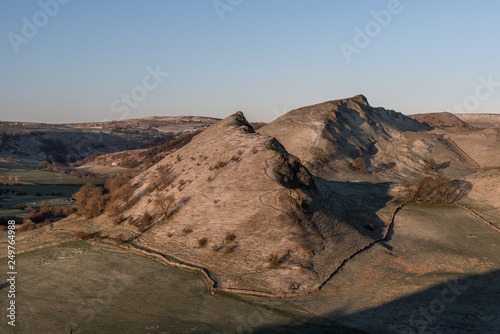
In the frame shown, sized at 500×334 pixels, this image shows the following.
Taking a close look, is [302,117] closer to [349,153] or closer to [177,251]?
[349,153]

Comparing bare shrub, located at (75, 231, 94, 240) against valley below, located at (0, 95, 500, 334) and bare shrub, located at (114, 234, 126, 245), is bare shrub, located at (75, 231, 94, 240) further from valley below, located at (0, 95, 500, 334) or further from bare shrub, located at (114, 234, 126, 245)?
bare shrub, located at (114, 234, 126, 245)

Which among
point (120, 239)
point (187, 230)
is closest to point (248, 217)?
point (187, 230)

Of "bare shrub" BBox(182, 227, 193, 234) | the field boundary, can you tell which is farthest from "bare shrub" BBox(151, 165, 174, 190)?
the field boundary

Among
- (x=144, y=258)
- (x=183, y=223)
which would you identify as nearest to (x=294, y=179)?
(x=183, y=223)

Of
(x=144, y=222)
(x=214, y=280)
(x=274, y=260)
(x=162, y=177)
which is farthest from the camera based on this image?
(x=162, y=177)

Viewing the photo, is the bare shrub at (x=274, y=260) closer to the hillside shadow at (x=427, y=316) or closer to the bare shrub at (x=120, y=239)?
the hillside shadow at (x=427, y=316)

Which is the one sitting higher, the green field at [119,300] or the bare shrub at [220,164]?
the bare shrub at [220,164]

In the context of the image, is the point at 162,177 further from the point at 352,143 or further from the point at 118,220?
the point at 352,143

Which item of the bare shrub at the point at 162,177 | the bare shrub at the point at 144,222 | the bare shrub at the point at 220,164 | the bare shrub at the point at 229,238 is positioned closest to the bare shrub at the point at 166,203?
the bare shrub at the point at 144,222
